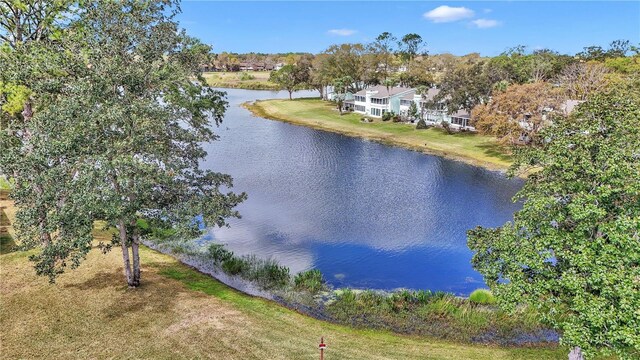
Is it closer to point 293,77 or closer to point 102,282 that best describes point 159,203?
point 102,282

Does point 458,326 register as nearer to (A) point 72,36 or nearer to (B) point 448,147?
(A) point 72,36

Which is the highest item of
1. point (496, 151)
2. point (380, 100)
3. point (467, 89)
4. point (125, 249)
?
point (467, 89)

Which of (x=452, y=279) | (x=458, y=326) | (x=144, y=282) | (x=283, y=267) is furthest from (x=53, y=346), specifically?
(x=452, y=279)

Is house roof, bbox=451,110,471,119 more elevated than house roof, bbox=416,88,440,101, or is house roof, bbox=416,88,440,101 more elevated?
house roof, bbox=416,88,440,101

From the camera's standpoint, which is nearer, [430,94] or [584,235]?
[584,235]

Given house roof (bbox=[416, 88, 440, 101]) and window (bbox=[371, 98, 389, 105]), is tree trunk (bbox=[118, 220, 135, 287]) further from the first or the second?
window (bbox=[371, 98, 389, 105])

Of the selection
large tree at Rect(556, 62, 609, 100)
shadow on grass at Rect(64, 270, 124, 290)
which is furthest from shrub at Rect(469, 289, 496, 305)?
large tree at Rect(556, 62, 609, 100)

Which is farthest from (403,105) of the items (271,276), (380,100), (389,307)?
(389,307)
